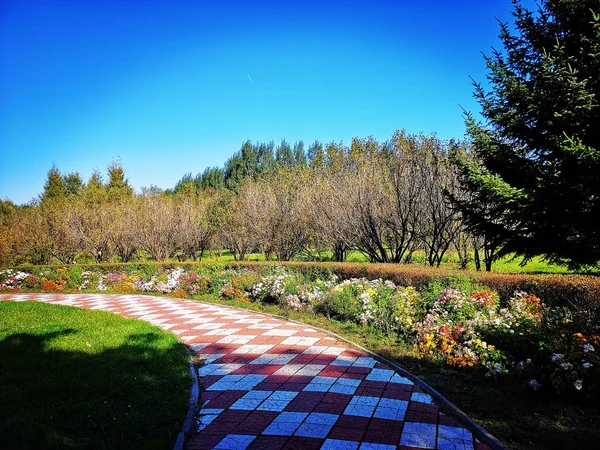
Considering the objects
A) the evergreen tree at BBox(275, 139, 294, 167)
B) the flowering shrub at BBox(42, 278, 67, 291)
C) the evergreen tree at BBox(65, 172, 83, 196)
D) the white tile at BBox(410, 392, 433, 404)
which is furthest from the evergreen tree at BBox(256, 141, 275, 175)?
the white tile at BBox(410, 392, 433, 404)

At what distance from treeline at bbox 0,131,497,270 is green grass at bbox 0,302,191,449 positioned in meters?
8.26

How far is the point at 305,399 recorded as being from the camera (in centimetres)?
412

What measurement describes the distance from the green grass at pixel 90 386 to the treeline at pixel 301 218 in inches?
325

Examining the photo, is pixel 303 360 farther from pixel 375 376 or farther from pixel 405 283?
pixel 405 283

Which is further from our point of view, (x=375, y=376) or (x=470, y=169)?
(x=470, y=169)

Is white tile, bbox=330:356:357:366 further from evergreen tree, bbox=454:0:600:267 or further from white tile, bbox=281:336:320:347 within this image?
evergreen tree, bbox=454:0:600:267

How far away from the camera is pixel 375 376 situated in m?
4.81

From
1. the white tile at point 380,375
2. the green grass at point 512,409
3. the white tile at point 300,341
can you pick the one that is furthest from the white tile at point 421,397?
the white tile at point 300,341

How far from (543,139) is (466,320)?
5.86m

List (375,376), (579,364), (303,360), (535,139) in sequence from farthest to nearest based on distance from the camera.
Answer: (535,139) → (303,360) → (375,376) → (579,364)

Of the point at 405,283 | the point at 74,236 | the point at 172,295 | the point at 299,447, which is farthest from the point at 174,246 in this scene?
the point at 299,447

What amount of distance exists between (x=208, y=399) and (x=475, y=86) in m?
9.41

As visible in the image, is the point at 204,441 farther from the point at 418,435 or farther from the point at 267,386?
the point at 418,435

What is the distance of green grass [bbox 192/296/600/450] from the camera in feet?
10.9
